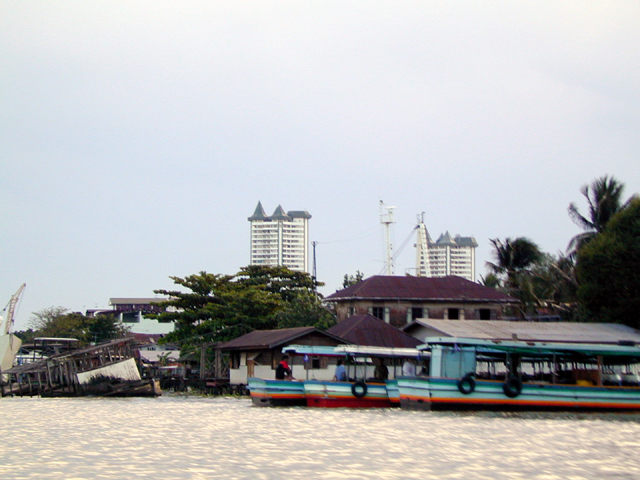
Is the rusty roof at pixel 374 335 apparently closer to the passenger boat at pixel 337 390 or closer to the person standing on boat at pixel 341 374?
the passenger boat at pixel 337 390

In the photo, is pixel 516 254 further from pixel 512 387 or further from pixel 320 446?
pixel 320 446

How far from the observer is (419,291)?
49.4 m

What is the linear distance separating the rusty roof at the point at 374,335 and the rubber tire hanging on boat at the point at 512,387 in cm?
1268

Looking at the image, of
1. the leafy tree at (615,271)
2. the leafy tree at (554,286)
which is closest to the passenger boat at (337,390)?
the leafy tree at (615,271)

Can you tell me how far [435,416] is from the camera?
947 inches

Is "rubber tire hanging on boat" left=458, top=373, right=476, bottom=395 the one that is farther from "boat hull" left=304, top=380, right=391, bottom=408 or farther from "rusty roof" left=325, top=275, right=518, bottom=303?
"rusty roof" left=325, top=275, right=518, bottom=303

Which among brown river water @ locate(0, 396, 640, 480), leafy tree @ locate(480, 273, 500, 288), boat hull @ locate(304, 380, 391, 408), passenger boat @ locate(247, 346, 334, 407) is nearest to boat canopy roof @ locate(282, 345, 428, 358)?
boat hull @ locate(304, 380, 391, 408)

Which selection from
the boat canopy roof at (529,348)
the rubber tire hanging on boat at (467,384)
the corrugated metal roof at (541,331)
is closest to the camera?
the rubber tire hanging on boat at (467,384)

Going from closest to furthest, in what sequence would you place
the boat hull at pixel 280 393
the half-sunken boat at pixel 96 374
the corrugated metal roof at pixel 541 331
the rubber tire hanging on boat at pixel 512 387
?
the rubber tire hanging on boat at pixel 512 387, the boat hull at pixel 280 393, the corrugated metal roof at pixel 541 331, the half-sunken boat at pixel 96 374

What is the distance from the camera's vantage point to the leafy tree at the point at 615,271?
40.4m

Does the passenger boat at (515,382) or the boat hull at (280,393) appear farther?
the boat hull at (280,393)

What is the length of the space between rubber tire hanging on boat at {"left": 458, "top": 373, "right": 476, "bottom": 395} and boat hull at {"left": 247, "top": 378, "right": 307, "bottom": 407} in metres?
6.36

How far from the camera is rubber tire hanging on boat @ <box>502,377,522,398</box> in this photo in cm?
2544

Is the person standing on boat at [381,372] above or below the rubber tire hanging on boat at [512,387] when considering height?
above
